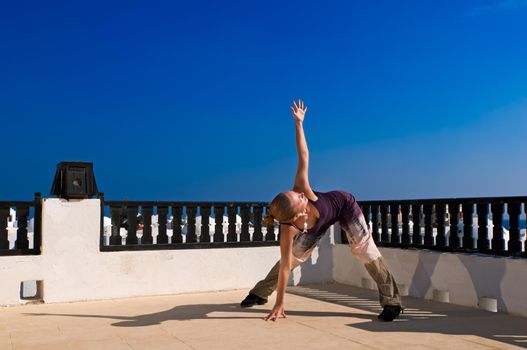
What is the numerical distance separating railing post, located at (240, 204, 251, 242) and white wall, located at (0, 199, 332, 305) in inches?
8.1

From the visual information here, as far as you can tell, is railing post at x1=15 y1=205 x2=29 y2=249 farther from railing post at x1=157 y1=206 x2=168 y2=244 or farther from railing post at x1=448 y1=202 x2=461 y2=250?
railing post at x1=448 y1=202 x2=461 y2=250

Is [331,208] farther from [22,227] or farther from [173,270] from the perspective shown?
[22,227]

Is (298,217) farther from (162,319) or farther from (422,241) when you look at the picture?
(422,241)

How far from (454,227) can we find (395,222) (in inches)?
46.5

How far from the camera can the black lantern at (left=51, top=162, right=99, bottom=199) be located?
769 cm

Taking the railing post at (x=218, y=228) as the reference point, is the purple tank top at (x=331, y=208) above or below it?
above

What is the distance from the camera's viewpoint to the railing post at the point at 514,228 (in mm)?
6418

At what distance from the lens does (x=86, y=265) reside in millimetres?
7660

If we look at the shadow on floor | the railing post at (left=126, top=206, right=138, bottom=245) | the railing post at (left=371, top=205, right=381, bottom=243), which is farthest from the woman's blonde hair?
the railing post at (left=371, top=205, right=381, bottom=243)

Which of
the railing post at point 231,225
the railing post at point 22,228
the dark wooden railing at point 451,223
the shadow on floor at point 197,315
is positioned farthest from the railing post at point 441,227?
the railing post at point 22,228

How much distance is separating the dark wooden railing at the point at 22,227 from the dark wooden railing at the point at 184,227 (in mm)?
856

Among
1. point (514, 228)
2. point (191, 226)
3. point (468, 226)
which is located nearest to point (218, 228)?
point (191, 226)

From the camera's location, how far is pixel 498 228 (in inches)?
263

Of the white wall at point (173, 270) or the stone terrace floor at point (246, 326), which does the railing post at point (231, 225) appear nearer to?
the white wall at point (173, 270)
